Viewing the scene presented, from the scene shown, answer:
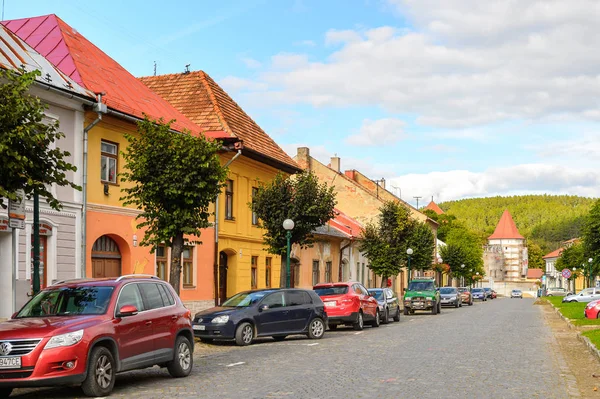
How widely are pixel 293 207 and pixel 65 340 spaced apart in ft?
65.6

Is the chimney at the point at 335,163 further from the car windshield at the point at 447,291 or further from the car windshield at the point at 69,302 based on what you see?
the car windshield at the point at 69,302

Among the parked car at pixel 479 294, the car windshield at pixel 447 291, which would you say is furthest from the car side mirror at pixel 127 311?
the parked car at pixel 479 294

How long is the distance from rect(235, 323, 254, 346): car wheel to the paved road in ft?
0.87

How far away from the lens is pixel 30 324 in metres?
10.7

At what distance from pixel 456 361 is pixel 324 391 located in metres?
5.16

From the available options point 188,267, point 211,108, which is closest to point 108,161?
point 188,267

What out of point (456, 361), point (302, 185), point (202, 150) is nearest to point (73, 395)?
point (456, 361)

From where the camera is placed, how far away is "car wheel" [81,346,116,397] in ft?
34.5

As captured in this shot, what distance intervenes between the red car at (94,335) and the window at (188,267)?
1557cm

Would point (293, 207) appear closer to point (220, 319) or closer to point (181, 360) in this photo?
point (220, 319)

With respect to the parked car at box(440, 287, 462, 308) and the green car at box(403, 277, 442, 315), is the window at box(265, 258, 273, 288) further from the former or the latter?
the parked car at box(440, 287, 462, 308)

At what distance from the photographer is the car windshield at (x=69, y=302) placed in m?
11.5

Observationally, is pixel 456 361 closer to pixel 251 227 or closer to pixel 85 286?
pixel 85 286

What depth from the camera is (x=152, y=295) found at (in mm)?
12711
